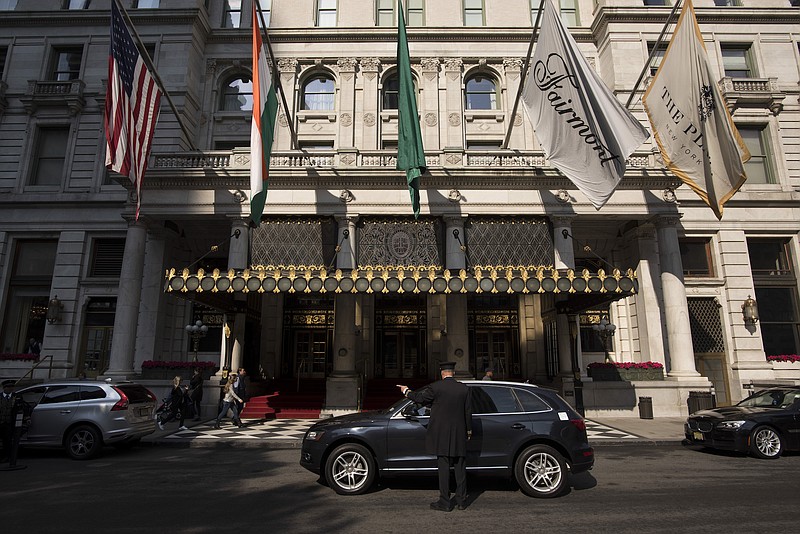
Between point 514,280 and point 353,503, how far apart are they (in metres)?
11.0

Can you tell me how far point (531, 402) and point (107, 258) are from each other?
71.5 ft

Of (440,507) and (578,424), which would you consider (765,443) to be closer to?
(578,424)

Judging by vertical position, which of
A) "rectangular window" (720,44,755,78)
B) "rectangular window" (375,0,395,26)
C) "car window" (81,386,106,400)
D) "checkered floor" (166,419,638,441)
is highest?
"rectangular window" (375,0,395,26)

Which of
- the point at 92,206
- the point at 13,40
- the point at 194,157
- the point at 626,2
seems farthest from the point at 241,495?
the point at 13,40

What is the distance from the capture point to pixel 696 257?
21.9 m

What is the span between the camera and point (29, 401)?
449 inches

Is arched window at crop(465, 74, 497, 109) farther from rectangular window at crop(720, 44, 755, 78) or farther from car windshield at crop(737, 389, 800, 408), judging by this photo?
car windshield at crop(737, 389, 800, 408)

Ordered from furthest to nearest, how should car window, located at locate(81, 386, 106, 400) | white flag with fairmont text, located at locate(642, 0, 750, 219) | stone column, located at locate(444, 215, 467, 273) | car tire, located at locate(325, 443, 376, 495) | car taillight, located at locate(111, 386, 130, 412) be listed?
stone column, located at locate(444, 215, 467, 273) → white flag with fairmont text, located at locate(642, 0, 750, 219) → car window, located at locate(81, 386, 106, 400) → car taillight, located at locate(111, 386, 130, 412) → car tire, located at locate(325, 443, 376, 495)

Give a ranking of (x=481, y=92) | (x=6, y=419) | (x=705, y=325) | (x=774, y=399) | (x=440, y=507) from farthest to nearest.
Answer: (x=481, y=92) → (x=705, y=325) → (x=774, y=399) → (x=6, y=419) → (x=440, y=507)

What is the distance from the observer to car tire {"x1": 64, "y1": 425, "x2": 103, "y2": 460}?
10.8m

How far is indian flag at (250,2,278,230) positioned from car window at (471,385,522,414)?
1010cm

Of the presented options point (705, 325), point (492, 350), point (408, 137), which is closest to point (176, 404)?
point (408, 137)

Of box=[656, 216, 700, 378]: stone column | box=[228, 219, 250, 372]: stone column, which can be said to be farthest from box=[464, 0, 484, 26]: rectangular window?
box=[228, 219, 250, 372]: stone column

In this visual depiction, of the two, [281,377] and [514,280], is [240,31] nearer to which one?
[281,377]
